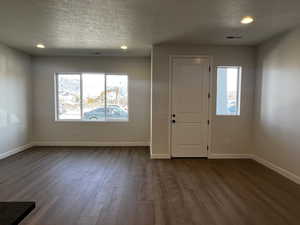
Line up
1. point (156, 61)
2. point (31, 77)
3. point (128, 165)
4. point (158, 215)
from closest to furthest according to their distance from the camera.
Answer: point (158, 215) → point (128, 165) → point (156, 61) → point (31, 77)

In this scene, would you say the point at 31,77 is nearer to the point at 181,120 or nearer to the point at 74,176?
the point at 74,176

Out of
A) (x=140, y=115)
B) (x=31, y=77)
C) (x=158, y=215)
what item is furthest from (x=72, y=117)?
(x=158, y=215)

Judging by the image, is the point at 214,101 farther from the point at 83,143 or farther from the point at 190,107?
the point at 83,143

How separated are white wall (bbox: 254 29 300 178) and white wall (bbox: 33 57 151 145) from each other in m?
3.04

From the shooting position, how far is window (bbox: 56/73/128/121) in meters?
5.82

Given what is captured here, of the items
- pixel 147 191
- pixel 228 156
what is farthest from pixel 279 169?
pixel 147 191

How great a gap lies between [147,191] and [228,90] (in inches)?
127

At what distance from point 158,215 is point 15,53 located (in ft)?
17.7

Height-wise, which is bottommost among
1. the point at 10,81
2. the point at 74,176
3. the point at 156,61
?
the point at 74,176

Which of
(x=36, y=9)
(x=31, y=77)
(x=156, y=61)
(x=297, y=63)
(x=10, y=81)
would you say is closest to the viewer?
(x=36, y=9)

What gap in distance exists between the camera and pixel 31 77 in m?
5.70

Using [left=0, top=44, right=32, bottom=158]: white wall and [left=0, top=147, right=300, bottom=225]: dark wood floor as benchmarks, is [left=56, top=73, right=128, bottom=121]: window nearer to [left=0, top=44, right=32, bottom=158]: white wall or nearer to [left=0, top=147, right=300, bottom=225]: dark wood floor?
[left=0, top=44, right=32, bottom=158]: white wall

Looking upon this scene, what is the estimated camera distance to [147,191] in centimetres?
295

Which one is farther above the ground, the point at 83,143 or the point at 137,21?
the point at 137,21
